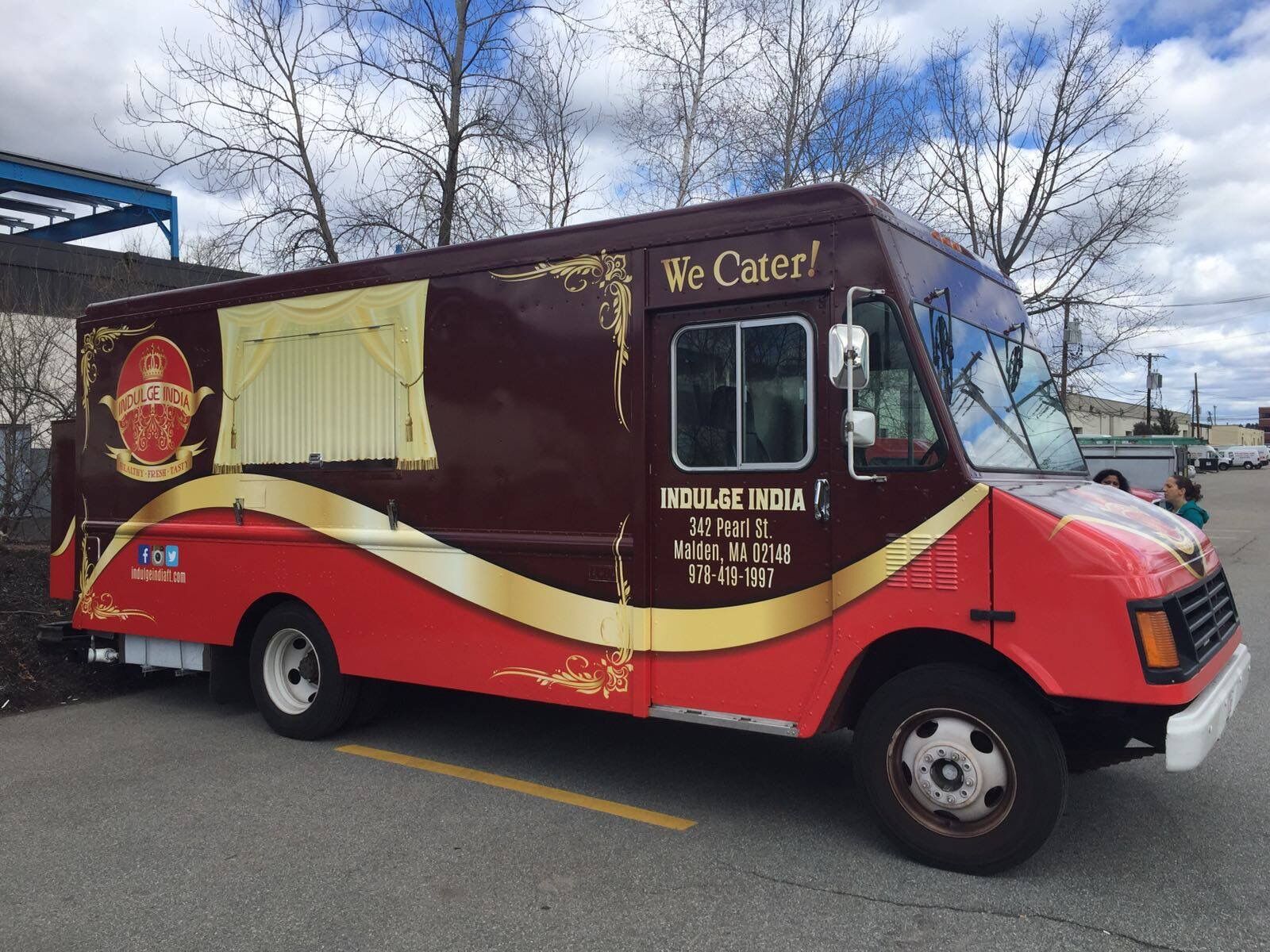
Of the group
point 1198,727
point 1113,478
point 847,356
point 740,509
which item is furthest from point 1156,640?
point 1113,478

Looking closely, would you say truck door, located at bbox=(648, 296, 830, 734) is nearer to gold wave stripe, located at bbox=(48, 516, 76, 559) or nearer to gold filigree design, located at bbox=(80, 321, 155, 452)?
gold filigree design, located at bbox=(80, 321, 155, 452)

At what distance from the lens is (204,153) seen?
11.1m

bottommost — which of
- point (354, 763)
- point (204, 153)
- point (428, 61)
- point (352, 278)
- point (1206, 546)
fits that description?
point (354, 763)

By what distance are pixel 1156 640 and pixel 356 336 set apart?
15.4ft

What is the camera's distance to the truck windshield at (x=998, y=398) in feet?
14.9

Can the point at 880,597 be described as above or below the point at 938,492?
below

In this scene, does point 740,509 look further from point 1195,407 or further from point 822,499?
point 1195,407

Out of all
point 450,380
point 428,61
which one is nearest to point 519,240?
point 450,380

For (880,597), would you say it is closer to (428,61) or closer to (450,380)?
(450,380)

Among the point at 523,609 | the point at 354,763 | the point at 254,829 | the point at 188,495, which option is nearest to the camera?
the point at 254,829

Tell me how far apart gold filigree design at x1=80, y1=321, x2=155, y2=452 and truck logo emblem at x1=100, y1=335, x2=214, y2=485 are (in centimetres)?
21

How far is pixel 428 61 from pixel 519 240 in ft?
22.0

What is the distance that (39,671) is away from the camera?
800 centimetres

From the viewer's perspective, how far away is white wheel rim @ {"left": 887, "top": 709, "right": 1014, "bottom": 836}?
13.8 ft
